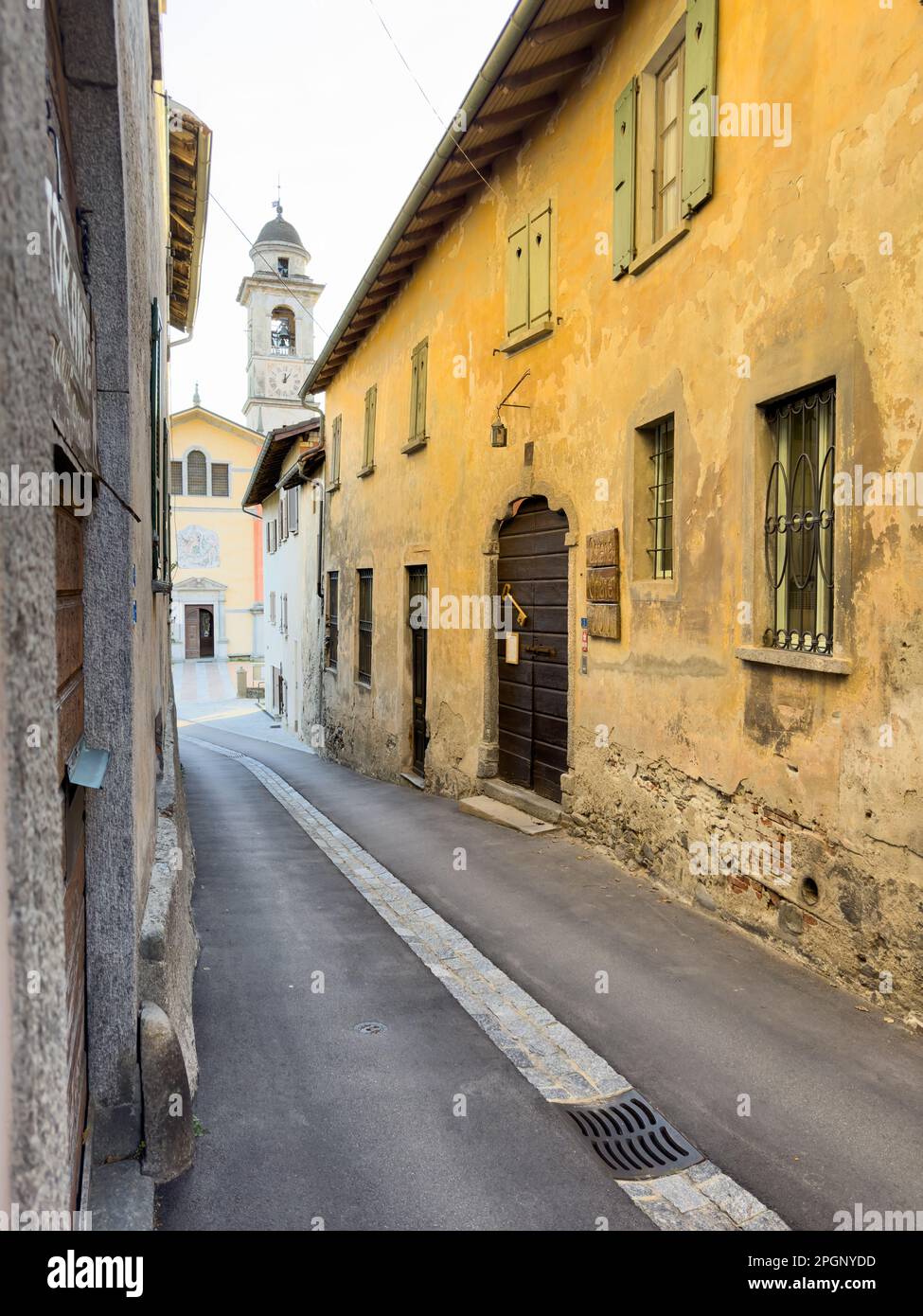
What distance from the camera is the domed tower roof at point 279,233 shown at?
134 feet

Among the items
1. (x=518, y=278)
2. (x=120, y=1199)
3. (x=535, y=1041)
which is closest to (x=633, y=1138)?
(x=535, y=1041)

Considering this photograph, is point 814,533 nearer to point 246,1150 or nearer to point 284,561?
point 246,1150

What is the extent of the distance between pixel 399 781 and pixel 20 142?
41.2 ft

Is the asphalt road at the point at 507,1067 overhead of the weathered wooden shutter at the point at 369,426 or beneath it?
beneath

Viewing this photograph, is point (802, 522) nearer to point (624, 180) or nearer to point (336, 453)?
point (624, 180)

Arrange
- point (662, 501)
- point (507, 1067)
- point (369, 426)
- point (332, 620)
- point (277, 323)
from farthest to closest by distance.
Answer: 1. point (277, 323)
2. point (332, 620)
3. point (369, 426)
4. point (662, 501)
5. point (507, 1067)

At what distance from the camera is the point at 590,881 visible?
6.94 m

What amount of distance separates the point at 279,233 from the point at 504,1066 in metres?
43.1

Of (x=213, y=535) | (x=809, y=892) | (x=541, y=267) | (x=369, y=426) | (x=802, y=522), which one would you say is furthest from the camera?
(x=213, y=535)

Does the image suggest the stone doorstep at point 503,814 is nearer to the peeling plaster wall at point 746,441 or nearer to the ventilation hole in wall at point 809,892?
the peeling plaster wall at point 746,441

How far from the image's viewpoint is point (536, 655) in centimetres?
923

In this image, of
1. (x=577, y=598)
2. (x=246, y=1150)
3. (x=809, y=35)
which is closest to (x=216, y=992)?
(x=246, y=1150)

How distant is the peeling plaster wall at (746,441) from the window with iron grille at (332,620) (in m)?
8.98

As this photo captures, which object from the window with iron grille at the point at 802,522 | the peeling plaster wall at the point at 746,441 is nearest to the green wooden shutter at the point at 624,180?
the peeling plaster wall at the point at 746,441
